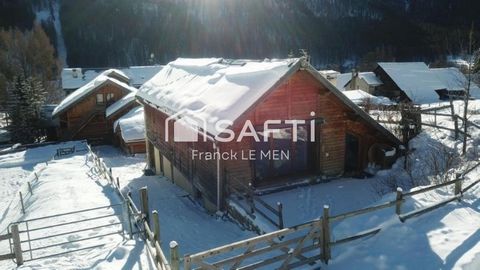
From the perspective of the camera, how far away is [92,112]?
3572 centimetres

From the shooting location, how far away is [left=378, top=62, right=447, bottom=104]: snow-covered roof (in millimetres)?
45594

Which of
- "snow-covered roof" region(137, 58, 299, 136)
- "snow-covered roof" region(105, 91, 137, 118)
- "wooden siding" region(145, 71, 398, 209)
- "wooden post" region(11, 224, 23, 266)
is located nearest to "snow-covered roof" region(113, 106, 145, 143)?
"snow-covered roof" region(105, 91, 137, 118)

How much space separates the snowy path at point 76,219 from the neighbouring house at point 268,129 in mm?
3384

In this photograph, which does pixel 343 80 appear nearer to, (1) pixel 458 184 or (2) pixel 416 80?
(2) pixel 416 80

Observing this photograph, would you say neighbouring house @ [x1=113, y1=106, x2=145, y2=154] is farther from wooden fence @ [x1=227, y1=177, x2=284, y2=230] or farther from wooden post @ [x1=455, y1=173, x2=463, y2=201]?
wooden post @ [x1=455, y1=173, x2=463, y2=201]

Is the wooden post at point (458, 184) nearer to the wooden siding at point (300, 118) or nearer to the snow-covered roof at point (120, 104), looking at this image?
the wooden siding at point (300, 118)

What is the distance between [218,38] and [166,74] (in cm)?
9762

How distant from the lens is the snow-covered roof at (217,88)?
36.5ft

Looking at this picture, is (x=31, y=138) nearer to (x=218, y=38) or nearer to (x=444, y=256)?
(x=444, y=256)

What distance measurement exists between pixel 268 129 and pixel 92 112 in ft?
90.5

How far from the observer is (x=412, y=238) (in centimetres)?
798

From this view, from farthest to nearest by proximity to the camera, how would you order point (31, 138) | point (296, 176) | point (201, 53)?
point (201, 53), point (31, 138), point (296, 176)

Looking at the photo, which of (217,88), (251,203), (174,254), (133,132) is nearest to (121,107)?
(133,132)

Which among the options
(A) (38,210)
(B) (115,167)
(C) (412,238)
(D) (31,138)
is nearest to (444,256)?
(C) (412,238)
